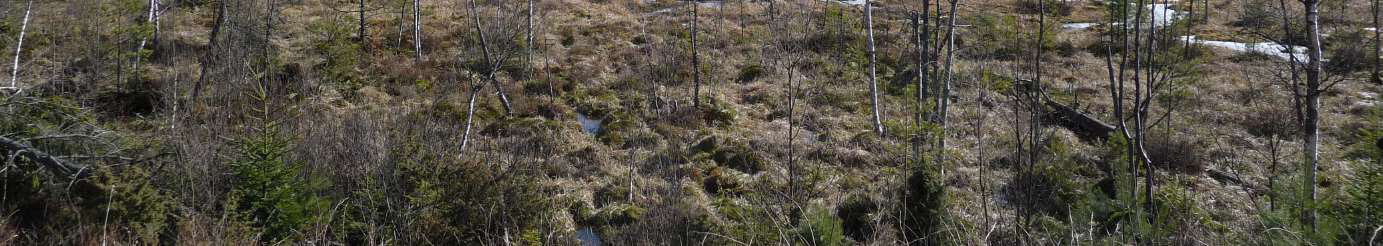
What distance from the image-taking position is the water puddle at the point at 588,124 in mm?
16328

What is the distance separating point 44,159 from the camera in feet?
23.7

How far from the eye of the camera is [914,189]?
8.84 m

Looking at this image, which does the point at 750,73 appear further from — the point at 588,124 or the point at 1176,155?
the point at 1176,155

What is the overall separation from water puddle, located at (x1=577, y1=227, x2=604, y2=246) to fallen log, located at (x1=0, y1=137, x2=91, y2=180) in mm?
5430

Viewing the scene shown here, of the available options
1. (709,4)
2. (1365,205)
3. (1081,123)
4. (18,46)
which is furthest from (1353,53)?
(18,46)

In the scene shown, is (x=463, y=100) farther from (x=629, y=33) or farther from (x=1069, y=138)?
(x=1069, y=138)

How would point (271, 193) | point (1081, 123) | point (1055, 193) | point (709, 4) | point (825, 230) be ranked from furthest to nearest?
point (709, 4), point (1081, 123), point (1055, 193), point (271, 193), point (825, 230)

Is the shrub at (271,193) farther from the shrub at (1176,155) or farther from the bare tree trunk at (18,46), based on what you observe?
the shrub at (1176,155)

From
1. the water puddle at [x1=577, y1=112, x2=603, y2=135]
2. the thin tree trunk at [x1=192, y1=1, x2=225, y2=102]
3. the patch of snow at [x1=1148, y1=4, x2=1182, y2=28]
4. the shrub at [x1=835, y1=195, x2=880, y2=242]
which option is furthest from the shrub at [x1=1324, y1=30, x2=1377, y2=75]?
the thin tree trunk at [x1=192, y1=1, x2=225, y2=102]

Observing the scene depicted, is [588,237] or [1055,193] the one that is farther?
[1055,193]

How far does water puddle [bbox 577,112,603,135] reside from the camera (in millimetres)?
16328

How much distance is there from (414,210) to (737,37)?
60.1 ft

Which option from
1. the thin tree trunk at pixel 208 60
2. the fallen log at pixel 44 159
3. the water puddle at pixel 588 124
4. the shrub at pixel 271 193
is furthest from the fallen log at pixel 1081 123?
the fallen log at pixel 44 159

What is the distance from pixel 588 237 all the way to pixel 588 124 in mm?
→ 6370
